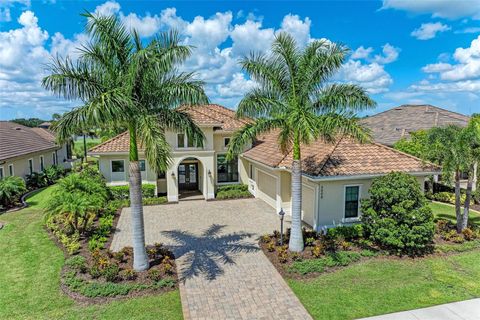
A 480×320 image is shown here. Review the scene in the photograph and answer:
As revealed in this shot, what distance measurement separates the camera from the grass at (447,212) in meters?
17.2

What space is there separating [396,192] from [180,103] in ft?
29.3

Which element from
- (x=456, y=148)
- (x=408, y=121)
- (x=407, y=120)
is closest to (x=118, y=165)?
(x=456, y=148)

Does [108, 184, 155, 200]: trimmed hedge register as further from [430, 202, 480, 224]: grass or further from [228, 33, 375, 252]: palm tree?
[430, 202, 480, 224]: grass

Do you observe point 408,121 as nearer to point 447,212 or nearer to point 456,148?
point 447,212

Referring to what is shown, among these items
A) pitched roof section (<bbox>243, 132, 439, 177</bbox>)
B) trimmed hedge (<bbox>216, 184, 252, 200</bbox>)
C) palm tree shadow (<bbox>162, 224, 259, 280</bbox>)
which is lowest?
palm tree shadow (<bbox>162, 224, 259, 280</bbox>)

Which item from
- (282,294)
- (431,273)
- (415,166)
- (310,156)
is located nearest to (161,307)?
(282,294)

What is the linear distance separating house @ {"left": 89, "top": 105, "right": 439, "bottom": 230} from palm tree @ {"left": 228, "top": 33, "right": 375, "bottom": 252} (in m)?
2.24

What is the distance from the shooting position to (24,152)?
25094mm

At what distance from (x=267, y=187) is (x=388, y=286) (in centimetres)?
1117

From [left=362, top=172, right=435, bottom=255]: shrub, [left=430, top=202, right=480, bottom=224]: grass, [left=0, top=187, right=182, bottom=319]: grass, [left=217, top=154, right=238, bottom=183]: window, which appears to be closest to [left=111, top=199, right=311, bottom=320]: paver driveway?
[left=0, top=187, right=182, bottom=319]: grass

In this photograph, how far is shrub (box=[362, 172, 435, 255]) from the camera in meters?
12.0

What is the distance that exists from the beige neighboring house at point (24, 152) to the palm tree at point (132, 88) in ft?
38.8

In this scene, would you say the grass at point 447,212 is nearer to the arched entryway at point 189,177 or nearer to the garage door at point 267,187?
the garage door at point 267,187

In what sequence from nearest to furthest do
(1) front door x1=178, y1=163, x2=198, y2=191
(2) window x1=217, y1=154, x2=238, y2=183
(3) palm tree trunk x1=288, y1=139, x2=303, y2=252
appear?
(3) palm tree trunk x1=288, y1=139, x2=303, y2=252, (2) window x1=217, y1=154, x2=238, y2=183, (1) front door x1=178, y1=163, x2=198, y2=191
